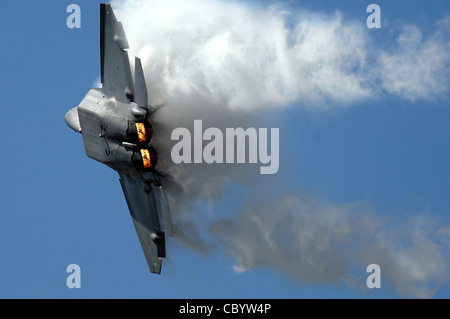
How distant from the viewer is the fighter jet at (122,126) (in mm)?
25109

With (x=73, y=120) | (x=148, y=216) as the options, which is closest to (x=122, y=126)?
(x=73, y=120)

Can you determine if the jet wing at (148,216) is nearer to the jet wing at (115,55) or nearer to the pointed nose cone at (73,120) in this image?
the pointed nose cone at (73,120)

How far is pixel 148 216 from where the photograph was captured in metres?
29.0

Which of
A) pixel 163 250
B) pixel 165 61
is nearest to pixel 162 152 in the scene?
pixel 165 61

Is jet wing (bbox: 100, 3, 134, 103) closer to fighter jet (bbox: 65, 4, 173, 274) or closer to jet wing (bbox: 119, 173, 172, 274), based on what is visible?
fighter jet (bbox: 65, 4, 173, 274)

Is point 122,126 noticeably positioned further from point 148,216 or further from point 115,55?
point 148,216

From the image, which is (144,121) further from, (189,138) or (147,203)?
(147,203)

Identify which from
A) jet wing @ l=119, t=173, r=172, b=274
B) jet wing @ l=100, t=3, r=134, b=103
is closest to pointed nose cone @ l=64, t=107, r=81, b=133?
Result: jet wing @ l=119, t=173, r=172, b=274

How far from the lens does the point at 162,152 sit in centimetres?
2573

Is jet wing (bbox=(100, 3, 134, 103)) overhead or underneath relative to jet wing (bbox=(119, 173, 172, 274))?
overhead

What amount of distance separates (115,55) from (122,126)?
2.07 metres

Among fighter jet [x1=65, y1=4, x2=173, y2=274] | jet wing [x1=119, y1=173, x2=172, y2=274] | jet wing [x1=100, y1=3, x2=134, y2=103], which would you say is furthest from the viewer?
jet wing [x1=119, y1=173, x2=172, y2=274]

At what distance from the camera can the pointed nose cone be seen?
28516 mm

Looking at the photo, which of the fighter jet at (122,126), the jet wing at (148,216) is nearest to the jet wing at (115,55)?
the fighter jet at (122,126)
